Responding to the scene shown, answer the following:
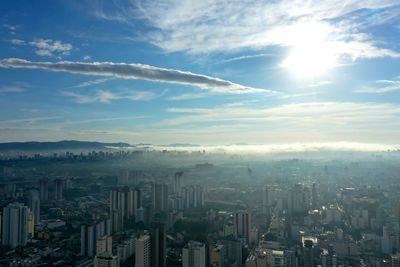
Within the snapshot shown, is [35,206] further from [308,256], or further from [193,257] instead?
[308,256]

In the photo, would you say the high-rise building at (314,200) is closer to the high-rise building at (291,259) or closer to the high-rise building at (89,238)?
the high-rise building at (291,259)

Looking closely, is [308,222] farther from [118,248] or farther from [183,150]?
[183,150]

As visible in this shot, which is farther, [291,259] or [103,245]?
[103,245]

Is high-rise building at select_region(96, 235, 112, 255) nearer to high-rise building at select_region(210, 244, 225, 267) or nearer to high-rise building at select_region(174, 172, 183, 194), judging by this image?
high-rise building at select_region(210, 244, 225, 267)

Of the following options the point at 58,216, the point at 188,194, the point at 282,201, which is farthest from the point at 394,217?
the point at 58,216

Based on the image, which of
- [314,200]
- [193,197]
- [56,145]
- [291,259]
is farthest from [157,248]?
[56,145]

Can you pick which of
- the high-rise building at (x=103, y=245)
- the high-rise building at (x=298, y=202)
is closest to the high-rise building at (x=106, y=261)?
the high-rise building at (x=103, y=245)

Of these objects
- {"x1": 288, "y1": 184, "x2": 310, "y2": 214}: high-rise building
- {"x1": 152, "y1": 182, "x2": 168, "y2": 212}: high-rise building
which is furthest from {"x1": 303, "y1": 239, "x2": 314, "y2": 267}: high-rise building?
{"x1": 152, "y1": 182, "x2": 168, "y2": 212}: high-rise building
